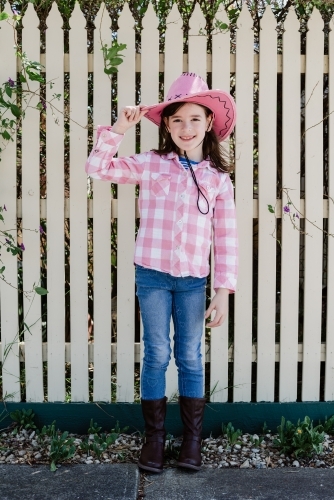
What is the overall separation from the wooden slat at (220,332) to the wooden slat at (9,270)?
1.04 meters

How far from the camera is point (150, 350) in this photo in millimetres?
2932

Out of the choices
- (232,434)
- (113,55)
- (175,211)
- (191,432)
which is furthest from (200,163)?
(232,434)

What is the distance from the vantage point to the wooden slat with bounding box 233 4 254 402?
331cm

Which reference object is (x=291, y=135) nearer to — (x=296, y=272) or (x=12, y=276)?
(x=296, y=272)

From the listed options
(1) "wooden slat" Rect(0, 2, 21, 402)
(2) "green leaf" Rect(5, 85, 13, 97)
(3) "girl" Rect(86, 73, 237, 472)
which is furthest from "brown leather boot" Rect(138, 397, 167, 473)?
(2) "green leaf" Rect(5, 85, 13, 97)

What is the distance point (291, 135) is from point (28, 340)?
1762 mm

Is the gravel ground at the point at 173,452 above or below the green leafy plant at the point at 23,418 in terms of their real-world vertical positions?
below

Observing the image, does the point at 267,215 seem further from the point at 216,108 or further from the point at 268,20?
the point at 268,20

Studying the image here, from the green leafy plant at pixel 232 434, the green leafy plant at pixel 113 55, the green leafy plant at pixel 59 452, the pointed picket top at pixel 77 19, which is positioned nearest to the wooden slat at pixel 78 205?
the pointed picket top at pixel 77 19

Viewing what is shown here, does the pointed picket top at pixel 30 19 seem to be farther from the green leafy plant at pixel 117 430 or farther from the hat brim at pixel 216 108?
the green leafy plant at pixel 117 430

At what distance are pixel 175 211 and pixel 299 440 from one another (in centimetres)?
129

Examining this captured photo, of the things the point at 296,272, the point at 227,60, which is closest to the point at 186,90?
the point at 227,60

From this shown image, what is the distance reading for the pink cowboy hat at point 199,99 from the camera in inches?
113

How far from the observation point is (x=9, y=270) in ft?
11.0
